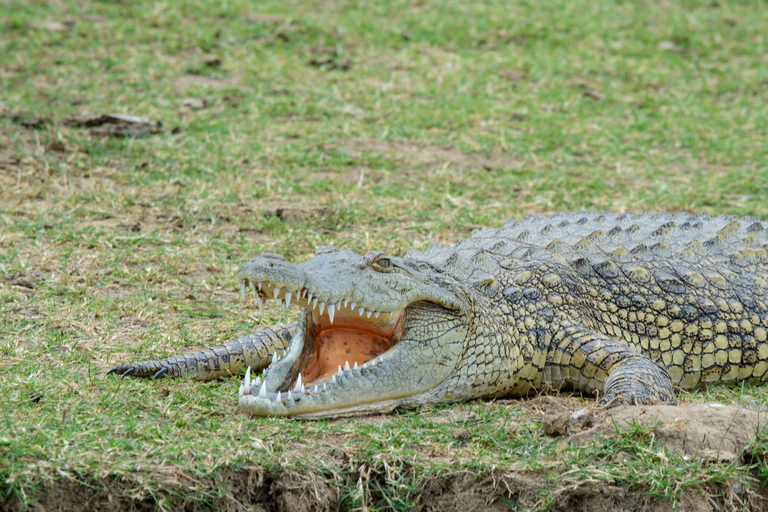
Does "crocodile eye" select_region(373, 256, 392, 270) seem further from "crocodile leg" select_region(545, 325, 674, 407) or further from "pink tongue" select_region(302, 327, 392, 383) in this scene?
"crocodile leg" select_region(545, 325, 674, 407)

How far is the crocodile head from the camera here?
3814 millimetres

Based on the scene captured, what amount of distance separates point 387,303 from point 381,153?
14.4 feet

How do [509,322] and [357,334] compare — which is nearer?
[357,334]

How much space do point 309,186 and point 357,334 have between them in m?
3.40

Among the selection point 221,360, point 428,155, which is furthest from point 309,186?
point 221,360

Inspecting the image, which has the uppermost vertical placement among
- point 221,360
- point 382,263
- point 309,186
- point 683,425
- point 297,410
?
point 382,263

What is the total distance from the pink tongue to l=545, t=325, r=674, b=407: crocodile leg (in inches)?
36.1

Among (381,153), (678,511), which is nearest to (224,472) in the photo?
(678,511)

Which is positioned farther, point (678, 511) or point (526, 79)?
point (526, 79)

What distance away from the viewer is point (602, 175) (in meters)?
8.07

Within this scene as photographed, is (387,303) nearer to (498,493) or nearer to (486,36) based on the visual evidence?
(498,493)

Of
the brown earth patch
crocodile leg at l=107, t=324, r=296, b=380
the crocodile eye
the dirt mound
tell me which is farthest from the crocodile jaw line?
the brown earth patch

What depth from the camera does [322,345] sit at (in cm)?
421

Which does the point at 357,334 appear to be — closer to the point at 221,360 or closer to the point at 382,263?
the point at 382,263
